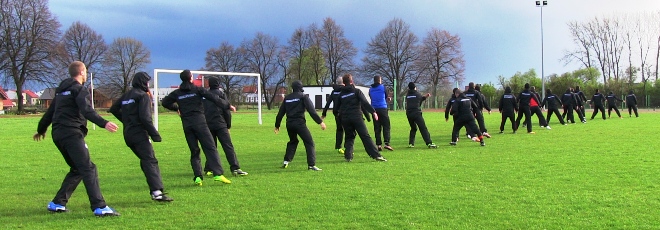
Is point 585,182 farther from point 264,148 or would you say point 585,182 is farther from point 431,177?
point 264,148

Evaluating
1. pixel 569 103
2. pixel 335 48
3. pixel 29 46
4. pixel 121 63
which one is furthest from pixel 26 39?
pixel 569 103

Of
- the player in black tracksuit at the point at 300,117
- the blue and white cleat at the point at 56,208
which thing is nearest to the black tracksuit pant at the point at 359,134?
the player in black tracksuit at the point at 300,117

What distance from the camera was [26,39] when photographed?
5297cm

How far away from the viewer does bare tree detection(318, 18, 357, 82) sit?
233ft

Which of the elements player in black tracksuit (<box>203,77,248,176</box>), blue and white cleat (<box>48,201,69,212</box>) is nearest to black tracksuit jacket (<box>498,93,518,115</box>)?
player in black tracksuit (<box>203,77,248,176</box>)

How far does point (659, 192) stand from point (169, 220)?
19.5ft

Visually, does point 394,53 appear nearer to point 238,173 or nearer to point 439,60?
point 439,60

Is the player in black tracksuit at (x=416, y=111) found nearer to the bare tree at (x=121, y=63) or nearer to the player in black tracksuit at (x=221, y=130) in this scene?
the player in black tracksuit at (x=221, y=130)

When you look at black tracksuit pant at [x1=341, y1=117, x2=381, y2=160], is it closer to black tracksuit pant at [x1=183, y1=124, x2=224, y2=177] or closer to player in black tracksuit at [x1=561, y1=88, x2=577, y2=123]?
black tracksuit pant at [x1=183, y1=124, x2=224, y2=177]

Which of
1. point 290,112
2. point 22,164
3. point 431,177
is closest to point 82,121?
point 290,112

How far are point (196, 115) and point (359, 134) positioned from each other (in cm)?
345

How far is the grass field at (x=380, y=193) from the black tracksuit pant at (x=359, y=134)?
0.28m

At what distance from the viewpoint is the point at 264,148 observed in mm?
13703

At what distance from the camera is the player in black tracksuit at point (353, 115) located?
10156 millimetres
